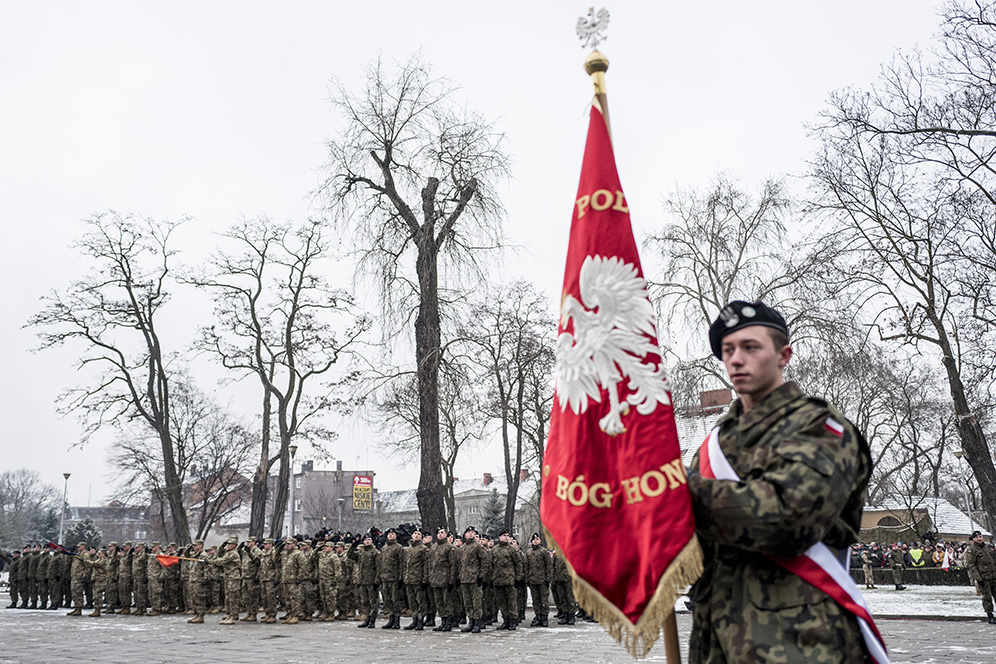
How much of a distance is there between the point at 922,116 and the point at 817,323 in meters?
6.98

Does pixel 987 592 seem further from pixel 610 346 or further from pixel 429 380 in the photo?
pixel 610 346

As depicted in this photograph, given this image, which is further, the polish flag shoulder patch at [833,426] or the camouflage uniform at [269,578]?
the camouflage uniform at [269,578]

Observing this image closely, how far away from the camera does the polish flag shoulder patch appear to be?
8.50 feet

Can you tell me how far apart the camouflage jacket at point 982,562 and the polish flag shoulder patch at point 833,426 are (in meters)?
15.8

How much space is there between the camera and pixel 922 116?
18.5m

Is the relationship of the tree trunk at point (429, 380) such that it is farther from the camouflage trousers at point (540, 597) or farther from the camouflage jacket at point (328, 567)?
the camouflage trousers at point (540, 597)

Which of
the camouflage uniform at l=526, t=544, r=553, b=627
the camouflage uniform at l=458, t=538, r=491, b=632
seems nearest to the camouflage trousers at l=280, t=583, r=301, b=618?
the camouflage uniform at l=458, t=538, r=491, b=632

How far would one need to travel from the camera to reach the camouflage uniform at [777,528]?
2.43 metres

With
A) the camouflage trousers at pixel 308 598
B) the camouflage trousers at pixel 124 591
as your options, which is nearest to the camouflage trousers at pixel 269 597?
the camouflage trousers at pixel 308 598

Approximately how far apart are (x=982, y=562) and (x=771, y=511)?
53.2ft

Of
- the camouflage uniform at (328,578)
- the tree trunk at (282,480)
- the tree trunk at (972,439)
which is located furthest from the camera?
the tree trunk at (282,480)

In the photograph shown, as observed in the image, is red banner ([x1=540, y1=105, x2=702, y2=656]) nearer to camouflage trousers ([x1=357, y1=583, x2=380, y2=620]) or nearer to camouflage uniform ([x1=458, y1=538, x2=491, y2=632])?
camouflage uniform ([x1=458, y1=538, x2=491, y2=632])

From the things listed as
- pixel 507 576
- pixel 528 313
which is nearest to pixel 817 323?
pixel 528 313

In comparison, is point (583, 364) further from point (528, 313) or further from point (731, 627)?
point (528, 313)
